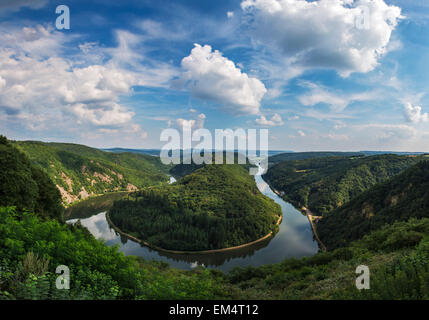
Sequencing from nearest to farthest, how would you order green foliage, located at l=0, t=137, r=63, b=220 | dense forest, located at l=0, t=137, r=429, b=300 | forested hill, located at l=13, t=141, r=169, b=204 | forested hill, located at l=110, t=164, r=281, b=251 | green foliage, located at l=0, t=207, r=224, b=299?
1. green foliage, located at l=0, t=207, r=224, b=299
2. dense forest, located at l=0, t=137, r=429, b=300
3. green foliage, located at l=0, t=137, r=63, b=220
4. forested hill, located at l=110, t=164, r=281, b=251
5. forested hill, located at l=13, t=141, r=169, b=204

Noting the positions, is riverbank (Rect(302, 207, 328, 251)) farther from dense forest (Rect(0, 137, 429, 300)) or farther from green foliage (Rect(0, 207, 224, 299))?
green foliage (Rect(0, 207, 224, 299))

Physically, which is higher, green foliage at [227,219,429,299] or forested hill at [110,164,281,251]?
green foliage at [227,219,429,299]

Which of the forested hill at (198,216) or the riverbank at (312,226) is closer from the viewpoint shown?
the riverbank at (312,226)

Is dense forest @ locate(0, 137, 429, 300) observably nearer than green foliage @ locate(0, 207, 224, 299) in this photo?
No

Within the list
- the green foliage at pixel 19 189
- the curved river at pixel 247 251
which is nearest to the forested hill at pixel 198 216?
the curved river at pixel 247 251

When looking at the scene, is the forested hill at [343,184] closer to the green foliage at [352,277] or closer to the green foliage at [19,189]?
the green foliage at [352,277]

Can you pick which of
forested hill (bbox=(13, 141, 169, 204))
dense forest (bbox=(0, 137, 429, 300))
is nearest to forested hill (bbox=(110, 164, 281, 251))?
dense forest (bbox=(0, 137, 429, 300))

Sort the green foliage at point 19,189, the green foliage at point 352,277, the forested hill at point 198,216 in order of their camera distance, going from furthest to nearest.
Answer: the forested hill at point 198,216, the green foliage at point 19,189, the green foliage at point 352,277
